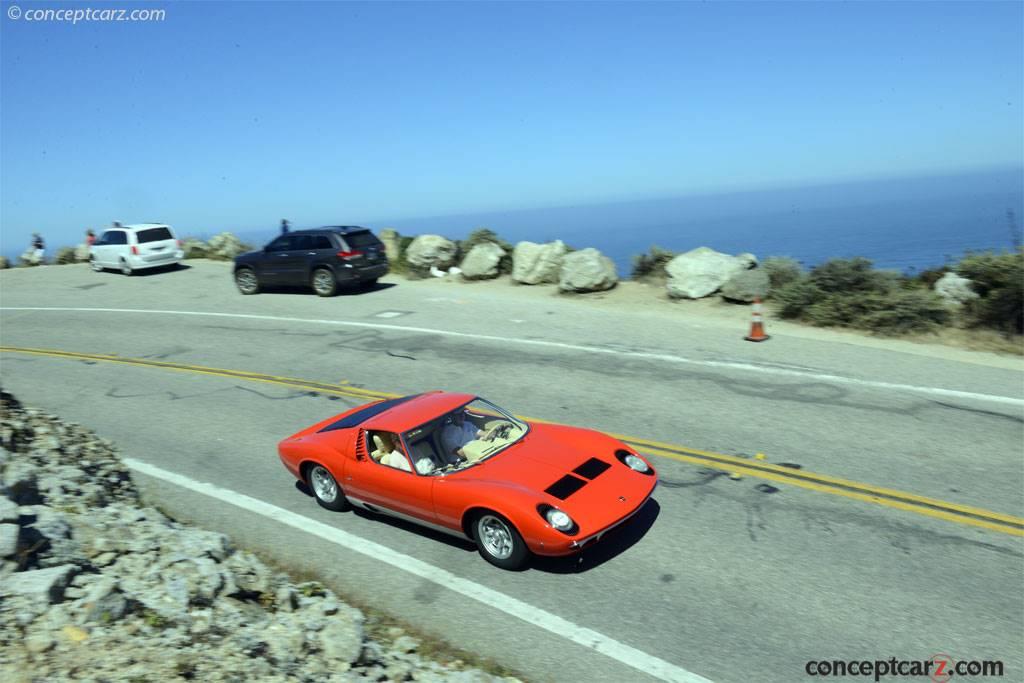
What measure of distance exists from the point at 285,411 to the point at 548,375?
444cm

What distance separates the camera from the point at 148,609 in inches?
192

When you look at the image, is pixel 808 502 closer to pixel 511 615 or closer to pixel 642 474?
pixel 642 474

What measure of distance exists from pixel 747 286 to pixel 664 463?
374 inches

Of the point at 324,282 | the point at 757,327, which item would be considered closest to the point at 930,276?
the point at 757,327

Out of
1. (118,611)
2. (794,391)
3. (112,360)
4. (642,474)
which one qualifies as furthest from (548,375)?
(112,360)

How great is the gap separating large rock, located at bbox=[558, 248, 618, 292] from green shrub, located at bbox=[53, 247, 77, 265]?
27.3 metres

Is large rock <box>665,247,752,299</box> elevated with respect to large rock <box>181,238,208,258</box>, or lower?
lower

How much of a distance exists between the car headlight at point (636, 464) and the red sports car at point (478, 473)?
15 mm

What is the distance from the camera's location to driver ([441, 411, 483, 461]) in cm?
730

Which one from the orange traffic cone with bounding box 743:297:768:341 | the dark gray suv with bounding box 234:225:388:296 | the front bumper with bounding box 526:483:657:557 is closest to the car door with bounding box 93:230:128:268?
the dark gray suv with bounding box 234:225:388:296

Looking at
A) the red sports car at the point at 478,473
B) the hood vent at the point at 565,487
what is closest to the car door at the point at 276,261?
the red sports car at the point at 478,473

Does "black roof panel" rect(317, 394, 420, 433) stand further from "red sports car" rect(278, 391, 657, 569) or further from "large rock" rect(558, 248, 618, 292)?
"large rock" rect(558, 248, 618, 292)

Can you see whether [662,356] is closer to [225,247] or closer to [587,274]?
[587,274]

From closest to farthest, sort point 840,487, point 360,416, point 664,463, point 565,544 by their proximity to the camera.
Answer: point 565,544
point 840,487
point 360,416
point 664,463
